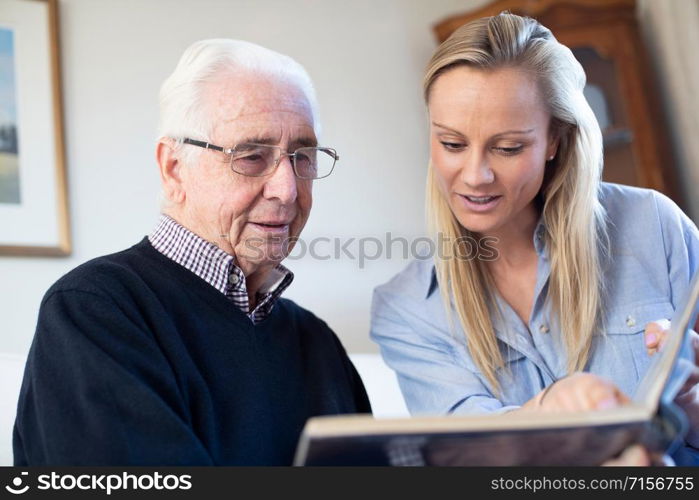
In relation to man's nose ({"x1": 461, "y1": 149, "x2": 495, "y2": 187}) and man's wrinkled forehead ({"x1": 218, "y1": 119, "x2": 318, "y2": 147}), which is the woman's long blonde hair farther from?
man's wrinkled forehead ({"x1": 218, "y1": 119, "x2": 318, "y2": 147})

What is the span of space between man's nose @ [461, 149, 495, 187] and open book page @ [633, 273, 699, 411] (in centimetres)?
47

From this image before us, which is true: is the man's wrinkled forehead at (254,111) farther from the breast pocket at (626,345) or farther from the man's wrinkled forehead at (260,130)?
the breast pocket at (626,345)

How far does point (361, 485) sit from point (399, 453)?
87mm

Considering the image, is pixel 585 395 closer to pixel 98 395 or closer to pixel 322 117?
pixel 98 395

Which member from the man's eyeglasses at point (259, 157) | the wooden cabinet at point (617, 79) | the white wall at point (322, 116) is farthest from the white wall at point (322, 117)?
the man's eyeglasses at point (259, 157)

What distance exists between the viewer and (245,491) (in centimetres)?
95

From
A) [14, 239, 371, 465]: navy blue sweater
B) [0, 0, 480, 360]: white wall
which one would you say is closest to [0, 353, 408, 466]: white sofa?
[14, 239, 371, 465]: navy blue sweater

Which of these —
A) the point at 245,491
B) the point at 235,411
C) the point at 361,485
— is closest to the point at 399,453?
the point at 361,485

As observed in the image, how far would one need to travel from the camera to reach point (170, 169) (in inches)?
57.2

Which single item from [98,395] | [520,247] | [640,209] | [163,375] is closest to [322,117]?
[520,247]

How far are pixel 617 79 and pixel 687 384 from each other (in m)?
1.88

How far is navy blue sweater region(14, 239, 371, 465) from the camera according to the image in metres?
1.02

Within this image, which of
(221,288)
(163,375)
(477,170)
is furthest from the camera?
(477,170)

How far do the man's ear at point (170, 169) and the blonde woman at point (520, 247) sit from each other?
19.1 inches
